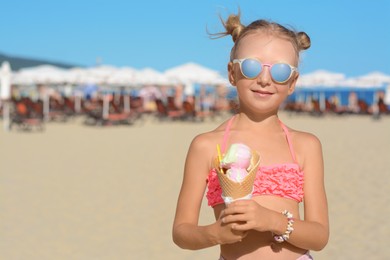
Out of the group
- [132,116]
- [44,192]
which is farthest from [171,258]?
[132,116]

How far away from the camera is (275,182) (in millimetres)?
1588

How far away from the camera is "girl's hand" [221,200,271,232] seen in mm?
1387

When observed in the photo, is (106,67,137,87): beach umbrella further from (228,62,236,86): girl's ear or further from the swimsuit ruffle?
the swimsuit ruffle

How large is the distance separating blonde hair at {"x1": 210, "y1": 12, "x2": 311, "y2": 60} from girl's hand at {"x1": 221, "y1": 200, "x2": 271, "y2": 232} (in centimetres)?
45

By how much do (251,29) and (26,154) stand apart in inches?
468

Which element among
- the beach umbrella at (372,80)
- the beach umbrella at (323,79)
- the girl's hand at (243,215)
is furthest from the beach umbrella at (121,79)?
the girl's hand at (243,215)

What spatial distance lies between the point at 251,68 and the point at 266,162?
0.22 meters

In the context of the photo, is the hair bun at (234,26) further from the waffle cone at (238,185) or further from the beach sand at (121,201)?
the beach sand at (121,201)

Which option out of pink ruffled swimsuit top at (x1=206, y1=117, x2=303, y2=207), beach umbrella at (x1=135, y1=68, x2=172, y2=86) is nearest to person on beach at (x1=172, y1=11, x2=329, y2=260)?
pink ruffled swimsuit top at (x1=206, y1=117, x2=303, y2=207)

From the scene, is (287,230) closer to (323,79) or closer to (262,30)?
(262,30)

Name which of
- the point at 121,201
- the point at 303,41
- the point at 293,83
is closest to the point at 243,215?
the point at 293,83

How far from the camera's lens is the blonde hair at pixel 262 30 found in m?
1.67

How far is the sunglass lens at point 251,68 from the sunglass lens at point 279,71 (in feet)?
0.12

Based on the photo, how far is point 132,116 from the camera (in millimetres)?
24750
